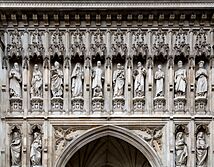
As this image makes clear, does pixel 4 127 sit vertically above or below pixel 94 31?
below

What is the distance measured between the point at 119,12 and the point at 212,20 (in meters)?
2.03

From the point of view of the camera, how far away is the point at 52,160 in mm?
13781

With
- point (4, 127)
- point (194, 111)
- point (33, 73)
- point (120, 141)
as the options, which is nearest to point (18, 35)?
point (33, 73)

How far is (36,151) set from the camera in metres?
13.8

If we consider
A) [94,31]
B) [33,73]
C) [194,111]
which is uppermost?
[94,31]

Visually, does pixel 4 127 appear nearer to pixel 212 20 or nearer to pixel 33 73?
pixel 33 73

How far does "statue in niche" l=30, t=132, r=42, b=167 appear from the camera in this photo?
45.0 feet

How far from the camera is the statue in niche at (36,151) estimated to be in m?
13.7

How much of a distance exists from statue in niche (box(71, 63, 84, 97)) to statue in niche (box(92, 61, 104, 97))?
0.91ft

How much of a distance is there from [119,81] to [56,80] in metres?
1.36

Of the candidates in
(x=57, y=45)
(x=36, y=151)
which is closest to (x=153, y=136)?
(x=36, y=151)

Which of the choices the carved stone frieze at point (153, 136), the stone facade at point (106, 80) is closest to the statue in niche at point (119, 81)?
the stone facade at point (106, 80)

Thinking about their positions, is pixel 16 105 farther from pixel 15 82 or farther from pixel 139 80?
pixel 139 80

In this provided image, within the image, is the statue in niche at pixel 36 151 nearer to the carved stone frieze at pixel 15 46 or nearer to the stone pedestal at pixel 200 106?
the carved stone frieze at pixel 15 46
